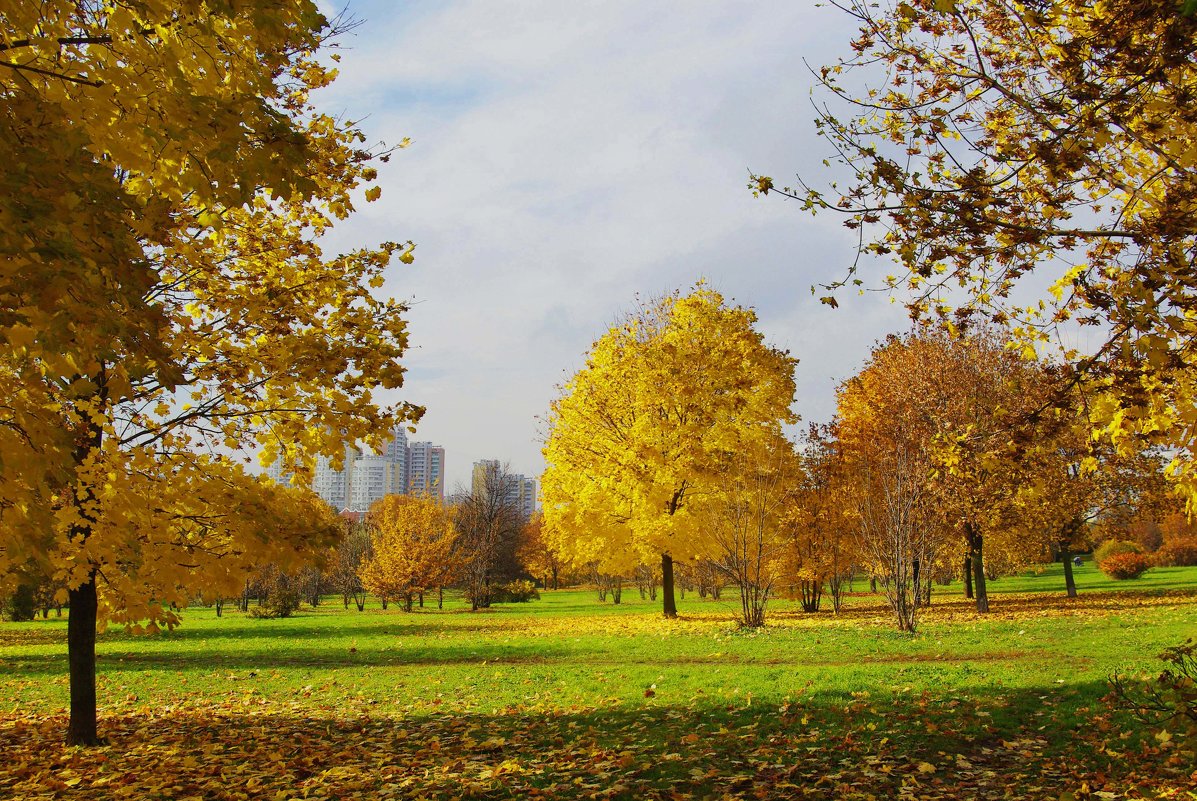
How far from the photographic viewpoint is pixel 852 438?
2491 centimetres

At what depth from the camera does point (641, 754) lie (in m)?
5.81

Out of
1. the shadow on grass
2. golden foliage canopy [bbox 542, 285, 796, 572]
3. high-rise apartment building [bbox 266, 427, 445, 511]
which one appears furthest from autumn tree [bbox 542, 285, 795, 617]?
high-rise apartment building [bbox 266, 427, 445, 511]

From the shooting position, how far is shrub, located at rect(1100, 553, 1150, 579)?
33281 millimetres

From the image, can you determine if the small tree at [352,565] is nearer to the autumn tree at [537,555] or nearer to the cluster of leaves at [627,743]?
the autumn tree at [537,555]

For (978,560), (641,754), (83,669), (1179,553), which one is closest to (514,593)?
(978,560)

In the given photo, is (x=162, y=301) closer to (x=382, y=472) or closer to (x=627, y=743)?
(x=627, y=743)

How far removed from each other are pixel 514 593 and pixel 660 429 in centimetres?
2459

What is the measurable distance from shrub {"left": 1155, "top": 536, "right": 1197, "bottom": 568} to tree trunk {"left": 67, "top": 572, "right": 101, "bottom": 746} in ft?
169

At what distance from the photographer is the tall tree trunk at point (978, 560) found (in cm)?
2012

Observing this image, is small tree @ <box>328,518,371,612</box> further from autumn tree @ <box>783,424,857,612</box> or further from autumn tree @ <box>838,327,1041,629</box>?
autumn tree @ <box>838,327,1041,629</box>

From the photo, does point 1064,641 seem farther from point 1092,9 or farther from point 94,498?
point 94,498

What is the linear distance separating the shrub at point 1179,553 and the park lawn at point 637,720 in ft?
118

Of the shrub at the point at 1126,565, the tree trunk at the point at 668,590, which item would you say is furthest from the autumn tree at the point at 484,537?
the shrub at the point at 1126,565

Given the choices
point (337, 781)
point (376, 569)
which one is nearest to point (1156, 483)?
point (337, 781)
